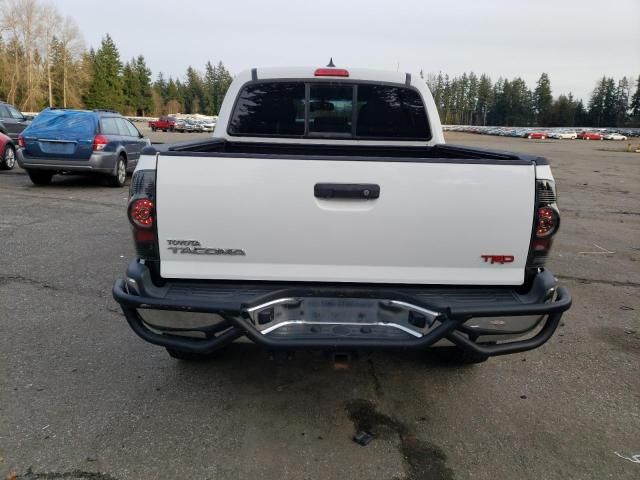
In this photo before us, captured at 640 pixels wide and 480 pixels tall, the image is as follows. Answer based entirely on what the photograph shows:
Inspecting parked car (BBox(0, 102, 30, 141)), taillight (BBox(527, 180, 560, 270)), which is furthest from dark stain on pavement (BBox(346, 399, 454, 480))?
parked car (BBox(0, 102, 30, 141))

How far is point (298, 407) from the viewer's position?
3314 mm

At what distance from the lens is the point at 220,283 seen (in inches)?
111

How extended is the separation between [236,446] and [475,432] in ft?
4.62

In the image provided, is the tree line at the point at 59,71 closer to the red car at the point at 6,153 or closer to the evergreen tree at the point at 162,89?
the evergreen tree at the point at 162,89

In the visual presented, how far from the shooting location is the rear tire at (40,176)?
12.2m

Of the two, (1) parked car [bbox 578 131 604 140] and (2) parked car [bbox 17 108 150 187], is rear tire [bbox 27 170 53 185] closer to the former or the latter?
(2) parked car [bbox 17 108 150 187]

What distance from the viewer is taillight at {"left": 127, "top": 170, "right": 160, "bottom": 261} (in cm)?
267

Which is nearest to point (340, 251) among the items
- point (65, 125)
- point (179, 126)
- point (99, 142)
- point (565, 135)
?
point (99, 142)

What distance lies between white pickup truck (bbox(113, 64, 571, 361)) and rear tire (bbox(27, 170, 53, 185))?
35.7 feet

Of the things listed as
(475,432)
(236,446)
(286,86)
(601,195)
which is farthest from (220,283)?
(601,195)

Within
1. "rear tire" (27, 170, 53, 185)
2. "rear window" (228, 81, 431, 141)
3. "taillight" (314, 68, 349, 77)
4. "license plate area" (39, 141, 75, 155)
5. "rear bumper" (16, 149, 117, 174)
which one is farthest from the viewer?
"rear tire" (27, 170, 53, 185)

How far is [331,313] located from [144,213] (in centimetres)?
111

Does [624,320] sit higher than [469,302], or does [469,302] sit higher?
[469,302]

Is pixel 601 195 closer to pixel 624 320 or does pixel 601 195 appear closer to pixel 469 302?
pixel 624 320
